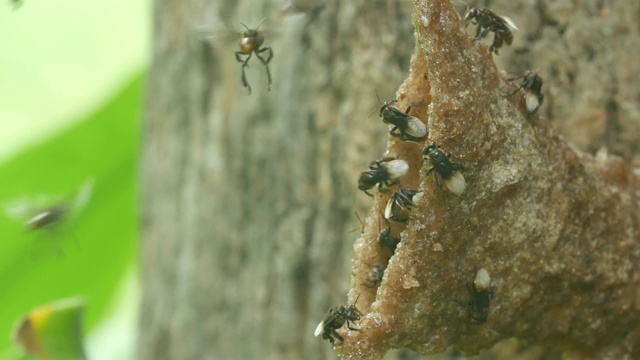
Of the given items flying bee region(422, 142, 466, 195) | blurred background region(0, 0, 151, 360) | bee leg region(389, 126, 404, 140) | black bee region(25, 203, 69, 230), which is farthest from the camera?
blurred background region(0, 0, 151, 360)

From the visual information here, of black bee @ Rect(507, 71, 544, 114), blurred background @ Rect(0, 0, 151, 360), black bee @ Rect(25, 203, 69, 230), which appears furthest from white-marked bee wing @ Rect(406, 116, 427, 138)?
blurred background @ Rect(0, 0, 151, 360)

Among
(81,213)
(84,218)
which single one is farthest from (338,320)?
(84,218)

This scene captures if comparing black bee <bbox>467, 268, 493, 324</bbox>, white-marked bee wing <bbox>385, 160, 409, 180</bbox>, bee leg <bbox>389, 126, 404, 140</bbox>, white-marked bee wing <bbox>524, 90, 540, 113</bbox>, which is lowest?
black bee <bbox>467, 268, 493, 324</bbox>

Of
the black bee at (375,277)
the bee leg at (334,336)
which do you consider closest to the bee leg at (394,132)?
the black bee at (375,277)

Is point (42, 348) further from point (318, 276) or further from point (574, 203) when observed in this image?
point (574, 203)

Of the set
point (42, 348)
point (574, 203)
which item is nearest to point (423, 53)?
point (574, 203)

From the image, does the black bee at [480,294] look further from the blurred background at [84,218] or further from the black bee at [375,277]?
the blurred background at [84,218]

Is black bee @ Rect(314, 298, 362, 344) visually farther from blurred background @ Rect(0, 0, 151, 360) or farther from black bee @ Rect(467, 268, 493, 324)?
blurred background @ Rect(0, 0, 151, 360)
